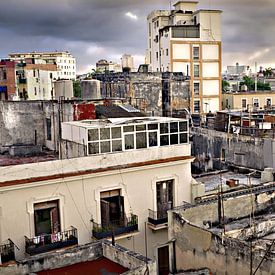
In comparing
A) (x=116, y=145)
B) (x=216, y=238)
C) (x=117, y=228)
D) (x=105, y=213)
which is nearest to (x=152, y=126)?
(x=116, y=145)

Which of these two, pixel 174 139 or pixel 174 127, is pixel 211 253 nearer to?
pixel 174 139

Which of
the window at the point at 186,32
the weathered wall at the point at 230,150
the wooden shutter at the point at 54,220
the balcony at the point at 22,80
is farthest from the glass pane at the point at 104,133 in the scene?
the balcony at the point at 22,80

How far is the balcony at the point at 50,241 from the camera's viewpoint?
64.2 feet

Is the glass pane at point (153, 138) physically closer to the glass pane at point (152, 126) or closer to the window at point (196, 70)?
the glass pane at point (152, 126)

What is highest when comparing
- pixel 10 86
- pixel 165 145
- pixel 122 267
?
pixel 10 86

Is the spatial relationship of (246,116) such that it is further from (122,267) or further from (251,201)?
(122,267)

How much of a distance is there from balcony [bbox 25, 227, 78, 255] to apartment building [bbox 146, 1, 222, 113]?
44387 millimetres

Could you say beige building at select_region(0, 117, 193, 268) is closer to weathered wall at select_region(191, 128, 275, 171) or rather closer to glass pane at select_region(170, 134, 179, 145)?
glass pane at select_region(170, 134, 179, 145)

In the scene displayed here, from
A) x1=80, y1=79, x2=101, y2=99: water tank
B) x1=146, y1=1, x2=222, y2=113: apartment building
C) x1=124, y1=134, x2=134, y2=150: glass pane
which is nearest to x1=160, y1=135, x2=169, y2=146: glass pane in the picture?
x1=124, y1=134, x2=134, y2=150: glass pane

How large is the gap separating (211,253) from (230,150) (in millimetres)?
17343

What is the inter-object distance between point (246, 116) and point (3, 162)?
20.6m

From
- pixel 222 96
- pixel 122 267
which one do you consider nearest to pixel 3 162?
pixel 122 267

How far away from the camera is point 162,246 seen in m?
21.7

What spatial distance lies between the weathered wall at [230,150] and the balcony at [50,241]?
15.4 meters
